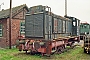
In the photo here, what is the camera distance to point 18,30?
720 inches

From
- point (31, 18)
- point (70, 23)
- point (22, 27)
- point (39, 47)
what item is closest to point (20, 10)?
point (22, 27)

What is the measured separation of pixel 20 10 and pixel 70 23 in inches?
231

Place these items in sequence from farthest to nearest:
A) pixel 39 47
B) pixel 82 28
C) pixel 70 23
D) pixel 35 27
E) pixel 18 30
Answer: pixel 82 28, pixel 18 30, pixel 70 23, pixel 35 27, pixel 39 47

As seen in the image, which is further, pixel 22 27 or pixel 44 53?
pixel 22 27

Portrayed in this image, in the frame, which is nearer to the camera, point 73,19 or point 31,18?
point 31,18

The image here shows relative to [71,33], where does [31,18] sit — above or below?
above

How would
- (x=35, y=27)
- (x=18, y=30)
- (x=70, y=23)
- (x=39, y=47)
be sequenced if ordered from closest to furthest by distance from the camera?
(x=39, y=47) → (x=35, y=27) → (x=70, y=23) → (x=18, y=30)

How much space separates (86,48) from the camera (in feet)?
39.2

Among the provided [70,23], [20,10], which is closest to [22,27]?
[20,10]

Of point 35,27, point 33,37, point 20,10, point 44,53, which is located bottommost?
point 44,53

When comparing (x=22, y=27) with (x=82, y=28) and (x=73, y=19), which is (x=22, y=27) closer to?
(x=73, y=19)

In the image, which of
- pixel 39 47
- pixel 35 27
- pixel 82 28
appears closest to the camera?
pixel 39 47

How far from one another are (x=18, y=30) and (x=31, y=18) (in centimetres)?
677

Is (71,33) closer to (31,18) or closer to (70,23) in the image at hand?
(70,23)
